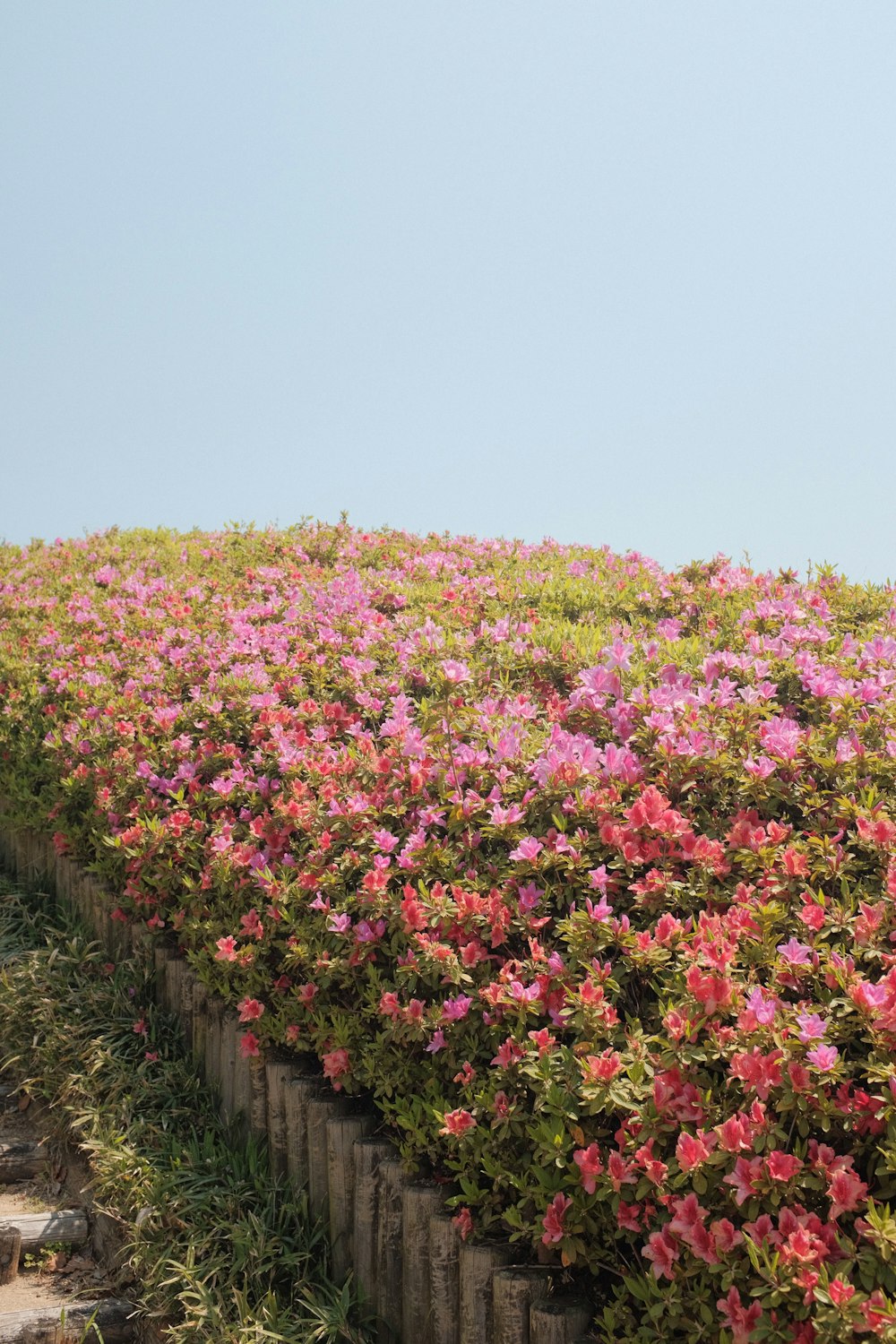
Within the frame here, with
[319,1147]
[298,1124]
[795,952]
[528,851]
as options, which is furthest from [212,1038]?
[795,952]

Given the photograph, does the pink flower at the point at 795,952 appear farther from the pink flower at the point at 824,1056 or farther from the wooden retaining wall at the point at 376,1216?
the wooden retaining wall at the point at 376,1216

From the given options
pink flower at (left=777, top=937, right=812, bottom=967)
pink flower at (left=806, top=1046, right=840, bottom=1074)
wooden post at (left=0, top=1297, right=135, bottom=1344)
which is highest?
pink flower at (left=777, top=937, right=812, bottom=967)

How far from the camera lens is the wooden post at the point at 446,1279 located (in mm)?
3182

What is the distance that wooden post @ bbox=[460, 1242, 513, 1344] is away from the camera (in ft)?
9.98

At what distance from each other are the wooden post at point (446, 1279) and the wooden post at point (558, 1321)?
1.16 feet

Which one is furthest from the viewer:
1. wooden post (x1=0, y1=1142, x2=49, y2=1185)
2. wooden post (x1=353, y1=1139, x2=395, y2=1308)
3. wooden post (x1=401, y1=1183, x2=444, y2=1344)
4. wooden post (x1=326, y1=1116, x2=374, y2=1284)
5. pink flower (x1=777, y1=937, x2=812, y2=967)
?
wooden post (x1=0, y1=1142, x2=49, y2=1185)

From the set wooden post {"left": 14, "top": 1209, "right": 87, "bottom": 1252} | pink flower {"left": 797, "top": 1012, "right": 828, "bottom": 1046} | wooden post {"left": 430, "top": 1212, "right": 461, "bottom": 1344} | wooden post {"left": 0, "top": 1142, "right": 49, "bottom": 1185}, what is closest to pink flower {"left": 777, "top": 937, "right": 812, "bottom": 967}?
pink flower {"left": 797, "top": 1012, "right": 828, "bottom": 1046}

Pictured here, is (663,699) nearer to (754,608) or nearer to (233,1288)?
(754,608)

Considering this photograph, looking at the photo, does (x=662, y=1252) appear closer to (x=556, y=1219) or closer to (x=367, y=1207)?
(x=556, y=1219)

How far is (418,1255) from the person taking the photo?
3.32 meters

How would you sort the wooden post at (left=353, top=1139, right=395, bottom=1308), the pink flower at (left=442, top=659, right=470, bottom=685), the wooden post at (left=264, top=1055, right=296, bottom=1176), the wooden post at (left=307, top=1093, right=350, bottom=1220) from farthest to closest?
the pink flower at (left=442, top=659, right=470, bottom=685) → the wooden post at (left=264, top=1055, right=296, bottom=1176) → the wooden post at (left=307, top=1093, right=350, bottom=1220) → the wooden post at (left=353, top=1139, right=395, bottom=1308)

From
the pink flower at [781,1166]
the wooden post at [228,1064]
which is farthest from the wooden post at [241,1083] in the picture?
the pink flower at [781,1166]

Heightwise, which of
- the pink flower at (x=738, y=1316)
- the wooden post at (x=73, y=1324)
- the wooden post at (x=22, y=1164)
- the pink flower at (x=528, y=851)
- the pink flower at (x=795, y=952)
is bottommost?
the wooden post at (x=73, y=1324)

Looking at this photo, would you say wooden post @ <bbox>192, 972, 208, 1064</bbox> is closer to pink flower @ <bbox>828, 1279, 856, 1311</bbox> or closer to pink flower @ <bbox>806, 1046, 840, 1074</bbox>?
pink flower @ <bbox>806, 1046, 840, 1074</bbox>
